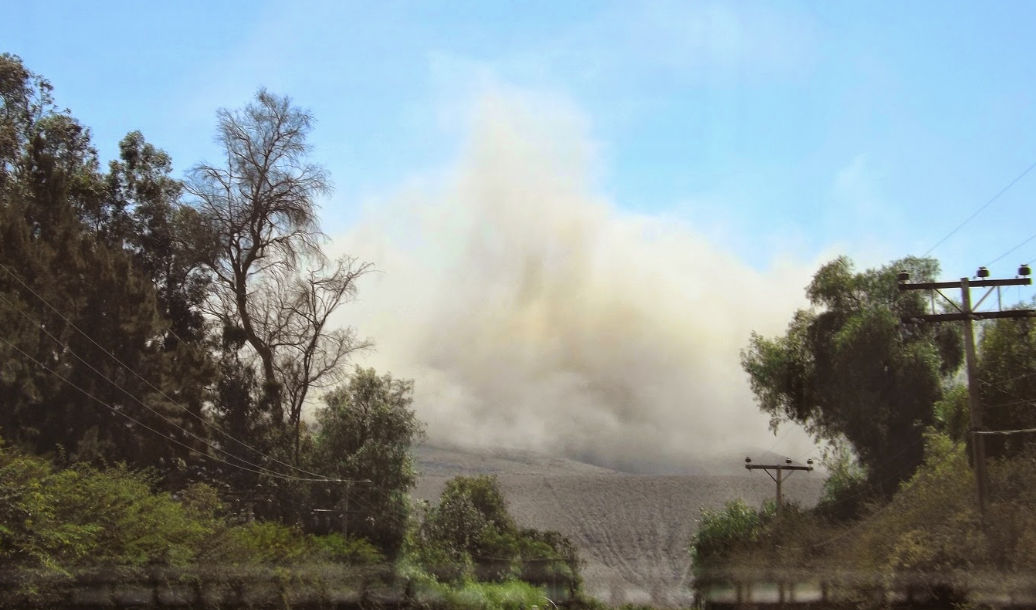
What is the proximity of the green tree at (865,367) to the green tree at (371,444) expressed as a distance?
68.7 feet

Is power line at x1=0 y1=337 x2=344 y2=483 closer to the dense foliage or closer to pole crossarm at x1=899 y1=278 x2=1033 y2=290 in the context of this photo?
the dense foliage

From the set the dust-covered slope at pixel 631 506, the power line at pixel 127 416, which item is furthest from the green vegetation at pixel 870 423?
the dust-covered slope at pixel 631 506

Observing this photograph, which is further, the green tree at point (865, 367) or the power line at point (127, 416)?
the green tree at point (865, 367)

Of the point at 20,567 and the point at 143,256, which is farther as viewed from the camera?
the point at 143,256

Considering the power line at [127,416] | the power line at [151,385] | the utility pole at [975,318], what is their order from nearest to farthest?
the utility pole at [975,318] < the power line at [127,416] < the power line at [151,385]

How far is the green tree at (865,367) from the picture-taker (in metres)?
55.6

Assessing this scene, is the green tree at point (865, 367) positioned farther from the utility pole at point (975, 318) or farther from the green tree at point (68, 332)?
the green tree at point (68, 332)

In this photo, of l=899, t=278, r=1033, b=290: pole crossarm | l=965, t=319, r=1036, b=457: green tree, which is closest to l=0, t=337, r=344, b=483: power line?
l=965, t=319, r=1036, b=457: green tree

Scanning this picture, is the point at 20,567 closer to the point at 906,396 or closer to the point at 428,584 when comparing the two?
the point at 428,584

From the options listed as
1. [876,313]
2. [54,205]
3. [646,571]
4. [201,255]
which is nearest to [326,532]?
[201,255]

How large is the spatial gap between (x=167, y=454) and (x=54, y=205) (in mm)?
13170

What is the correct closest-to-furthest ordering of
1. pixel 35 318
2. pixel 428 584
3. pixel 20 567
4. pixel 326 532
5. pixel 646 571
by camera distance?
1. pixel 20 567
2. pixel 35 318
3. pixel 428 584
4. pixel 326 532
5. pixel 646 571

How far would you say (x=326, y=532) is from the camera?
52750mm

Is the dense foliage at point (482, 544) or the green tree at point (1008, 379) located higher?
the green tree at point (1008, 379)
